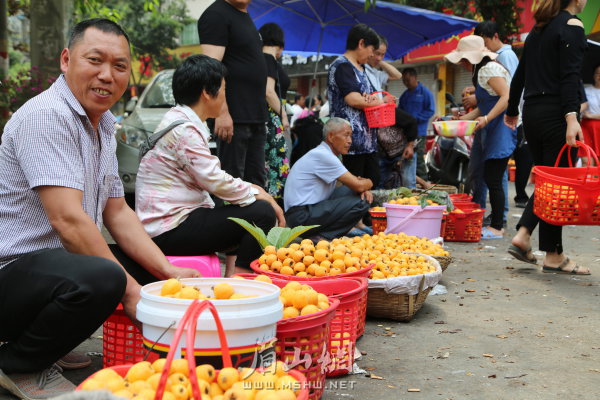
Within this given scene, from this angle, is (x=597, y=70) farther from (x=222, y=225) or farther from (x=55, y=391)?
Result: (x=55, y=391)

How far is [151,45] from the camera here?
34.7 m

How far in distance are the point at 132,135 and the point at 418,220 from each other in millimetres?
3689

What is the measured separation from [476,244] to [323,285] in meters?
4.31

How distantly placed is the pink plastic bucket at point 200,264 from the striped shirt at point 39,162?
836 millimetres

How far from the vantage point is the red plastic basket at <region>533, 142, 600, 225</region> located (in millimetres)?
4715

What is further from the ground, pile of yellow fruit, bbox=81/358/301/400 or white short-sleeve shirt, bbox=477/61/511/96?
white short-sleeve shirt, bbox=477/61/511/96

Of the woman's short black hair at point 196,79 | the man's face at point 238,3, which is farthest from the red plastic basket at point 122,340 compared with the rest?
the man's face at point 238,3

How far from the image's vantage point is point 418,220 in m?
6.10

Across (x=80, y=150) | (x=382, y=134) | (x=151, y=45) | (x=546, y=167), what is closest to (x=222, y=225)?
(x=80, y=150)

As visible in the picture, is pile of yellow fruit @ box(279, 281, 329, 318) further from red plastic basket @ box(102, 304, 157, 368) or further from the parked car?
the parked car

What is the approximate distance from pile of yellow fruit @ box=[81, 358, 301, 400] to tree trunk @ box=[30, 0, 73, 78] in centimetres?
866

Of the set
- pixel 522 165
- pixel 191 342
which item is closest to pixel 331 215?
pixel 191 342

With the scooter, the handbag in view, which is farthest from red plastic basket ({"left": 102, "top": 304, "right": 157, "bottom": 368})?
the scooter

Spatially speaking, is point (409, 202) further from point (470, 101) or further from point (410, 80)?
point (410, 80)
